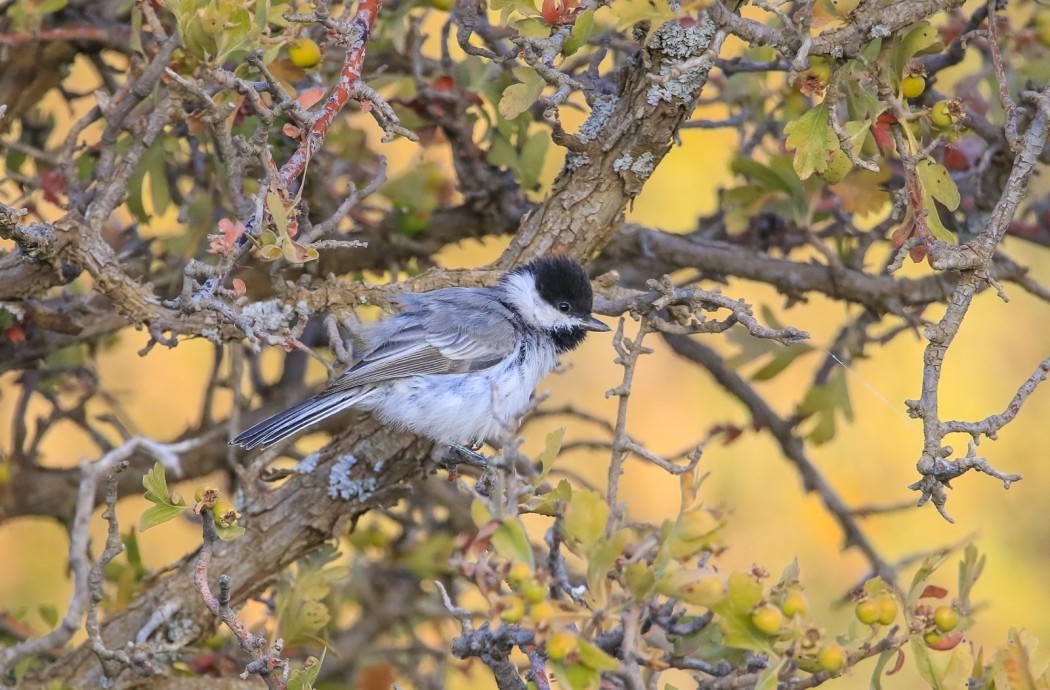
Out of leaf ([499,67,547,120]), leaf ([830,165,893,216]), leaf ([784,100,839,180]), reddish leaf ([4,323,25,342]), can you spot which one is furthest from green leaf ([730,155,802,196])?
reddish leaf ([4,323,25,342])

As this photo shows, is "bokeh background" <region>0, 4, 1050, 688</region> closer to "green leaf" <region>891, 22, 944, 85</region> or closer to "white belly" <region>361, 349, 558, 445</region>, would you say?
"white belly" <region>361, 349, 558, 445</region>

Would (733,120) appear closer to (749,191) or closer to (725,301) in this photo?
(749,191)

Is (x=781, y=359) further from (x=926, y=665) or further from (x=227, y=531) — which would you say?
(x=227, y=531)

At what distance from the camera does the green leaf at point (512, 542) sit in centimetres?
151

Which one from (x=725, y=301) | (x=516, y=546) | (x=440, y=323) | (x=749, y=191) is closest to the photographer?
(x=516, y=546)

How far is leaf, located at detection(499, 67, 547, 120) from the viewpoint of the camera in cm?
231

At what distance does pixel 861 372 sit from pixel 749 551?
0.95 metres

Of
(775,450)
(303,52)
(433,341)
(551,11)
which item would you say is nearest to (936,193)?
(551,11)

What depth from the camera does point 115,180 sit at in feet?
8.30

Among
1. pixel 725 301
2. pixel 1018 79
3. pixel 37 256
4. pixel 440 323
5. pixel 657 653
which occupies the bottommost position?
pixel 37 256

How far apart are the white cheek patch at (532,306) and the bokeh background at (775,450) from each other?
1132mm

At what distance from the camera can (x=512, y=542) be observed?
59.6 inches

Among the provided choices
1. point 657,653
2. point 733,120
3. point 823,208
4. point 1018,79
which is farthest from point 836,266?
point 657,653

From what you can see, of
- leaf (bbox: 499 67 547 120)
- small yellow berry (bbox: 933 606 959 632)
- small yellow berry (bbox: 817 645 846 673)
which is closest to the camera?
small yellow berry (bbox: 817 645 846 673)
